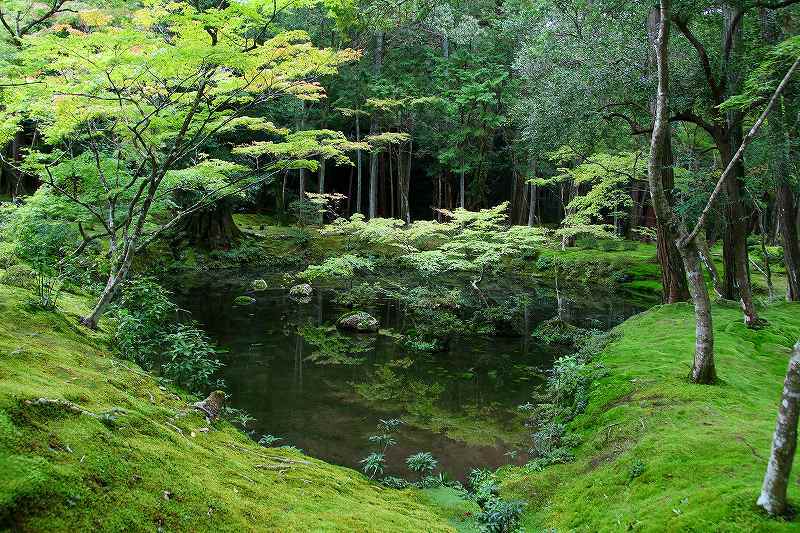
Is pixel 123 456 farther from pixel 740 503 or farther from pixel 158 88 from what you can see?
pixel 158 88

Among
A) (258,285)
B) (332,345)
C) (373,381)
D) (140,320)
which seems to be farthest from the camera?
(258,285)

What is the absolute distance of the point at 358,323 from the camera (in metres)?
14.4

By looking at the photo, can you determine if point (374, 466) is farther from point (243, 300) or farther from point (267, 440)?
point (243, 300)

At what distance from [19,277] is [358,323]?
8368 millimetres

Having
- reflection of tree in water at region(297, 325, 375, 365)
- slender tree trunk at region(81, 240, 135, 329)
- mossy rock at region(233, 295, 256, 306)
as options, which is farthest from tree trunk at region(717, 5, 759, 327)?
mossy rock at region(233, 295, 256, 306)

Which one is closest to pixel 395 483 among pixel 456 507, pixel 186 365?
pixel 456 507

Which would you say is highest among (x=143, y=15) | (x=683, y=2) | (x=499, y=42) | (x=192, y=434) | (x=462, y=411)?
(x=499, y=42)

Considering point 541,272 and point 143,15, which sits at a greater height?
point 143,15

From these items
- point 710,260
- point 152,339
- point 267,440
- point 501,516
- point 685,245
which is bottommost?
point 267,440

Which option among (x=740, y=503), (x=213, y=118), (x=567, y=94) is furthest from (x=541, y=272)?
(x=740, y=503)

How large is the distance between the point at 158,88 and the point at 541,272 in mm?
21302

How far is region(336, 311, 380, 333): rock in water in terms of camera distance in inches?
567

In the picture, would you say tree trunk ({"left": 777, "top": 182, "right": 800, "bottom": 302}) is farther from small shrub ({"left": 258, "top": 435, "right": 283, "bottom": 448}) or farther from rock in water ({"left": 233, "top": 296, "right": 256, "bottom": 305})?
rock in water ({"left": 233, "top": 296, "right": 256, "bottom": 305})

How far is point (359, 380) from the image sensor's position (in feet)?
34.1
